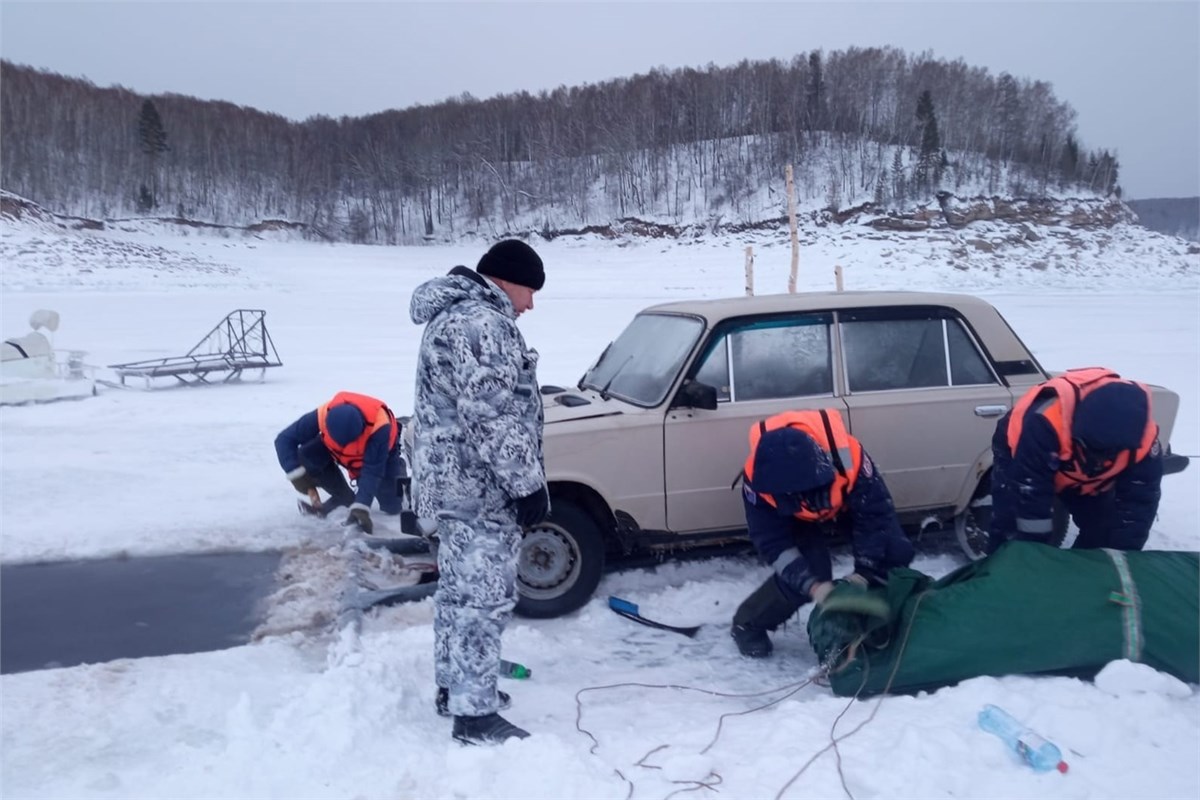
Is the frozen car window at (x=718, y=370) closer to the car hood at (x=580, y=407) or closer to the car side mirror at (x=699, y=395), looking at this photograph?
the car side mirror at (x=699, y=395)

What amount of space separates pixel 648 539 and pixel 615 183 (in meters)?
46.1

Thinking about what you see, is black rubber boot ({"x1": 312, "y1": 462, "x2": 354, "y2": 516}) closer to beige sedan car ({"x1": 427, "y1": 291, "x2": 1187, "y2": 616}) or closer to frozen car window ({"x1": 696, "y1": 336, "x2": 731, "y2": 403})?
beige sedan car ({"x1": 427, "y1": 291, "x2": 1187, "y2": 616})

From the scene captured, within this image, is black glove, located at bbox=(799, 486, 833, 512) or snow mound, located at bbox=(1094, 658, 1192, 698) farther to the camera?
black glove, located at bbox=(799, 486, 833, 512)

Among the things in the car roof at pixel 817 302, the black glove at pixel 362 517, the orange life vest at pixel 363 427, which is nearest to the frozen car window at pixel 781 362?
the car roof at pixel 817 302

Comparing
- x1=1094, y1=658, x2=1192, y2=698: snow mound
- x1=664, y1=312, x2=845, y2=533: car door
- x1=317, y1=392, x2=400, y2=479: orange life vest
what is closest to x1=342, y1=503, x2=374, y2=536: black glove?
x1=317, y1=392, x2=400, y2=479: orange life vest

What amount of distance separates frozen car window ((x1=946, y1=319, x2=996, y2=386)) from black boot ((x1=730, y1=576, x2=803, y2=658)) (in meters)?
1.96

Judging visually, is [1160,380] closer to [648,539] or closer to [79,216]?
[648,539]

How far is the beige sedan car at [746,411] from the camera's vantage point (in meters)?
4.73

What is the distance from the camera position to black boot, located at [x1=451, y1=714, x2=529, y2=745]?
3.26 m

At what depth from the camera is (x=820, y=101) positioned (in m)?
54.5

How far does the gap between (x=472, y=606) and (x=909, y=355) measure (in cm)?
322

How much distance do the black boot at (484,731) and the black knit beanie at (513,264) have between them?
172cm

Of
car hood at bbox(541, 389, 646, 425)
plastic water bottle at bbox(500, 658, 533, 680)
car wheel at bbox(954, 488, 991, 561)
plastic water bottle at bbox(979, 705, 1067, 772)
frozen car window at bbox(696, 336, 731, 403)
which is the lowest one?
plastic water bottle at bbox(500, 658, 533, 680)

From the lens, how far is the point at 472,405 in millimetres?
3174
